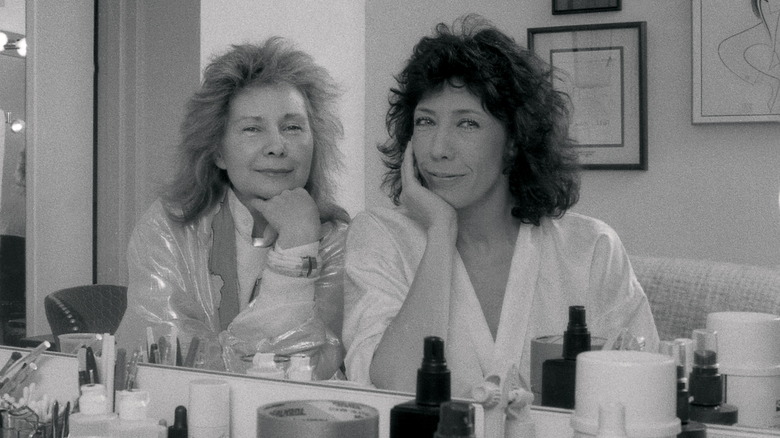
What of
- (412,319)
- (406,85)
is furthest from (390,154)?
(412,319)

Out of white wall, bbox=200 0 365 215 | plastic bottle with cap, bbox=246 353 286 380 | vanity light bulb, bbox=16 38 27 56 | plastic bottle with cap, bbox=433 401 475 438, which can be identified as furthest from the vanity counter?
vanity light bulb, bbox=16 38 27 56

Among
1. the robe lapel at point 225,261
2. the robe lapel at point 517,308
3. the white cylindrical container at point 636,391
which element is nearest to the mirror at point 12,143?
the robe lapel at point 225,261

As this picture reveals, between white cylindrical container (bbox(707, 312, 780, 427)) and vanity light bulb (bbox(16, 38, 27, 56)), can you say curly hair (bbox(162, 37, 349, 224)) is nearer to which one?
vanity light bulb (bbox(16, 38, 27, 56))

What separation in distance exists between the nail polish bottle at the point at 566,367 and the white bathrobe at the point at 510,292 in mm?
19

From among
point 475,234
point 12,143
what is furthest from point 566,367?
point 12,143

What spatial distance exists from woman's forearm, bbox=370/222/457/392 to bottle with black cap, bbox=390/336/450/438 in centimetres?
11

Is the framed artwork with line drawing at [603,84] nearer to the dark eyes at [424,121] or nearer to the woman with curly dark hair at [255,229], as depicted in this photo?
the dark eyes at [424,121]

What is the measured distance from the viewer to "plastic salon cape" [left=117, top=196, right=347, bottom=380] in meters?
1.00

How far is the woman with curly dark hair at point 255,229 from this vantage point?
1.00 meters

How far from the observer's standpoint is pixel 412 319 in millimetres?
962

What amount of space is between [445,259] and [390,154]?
145mm

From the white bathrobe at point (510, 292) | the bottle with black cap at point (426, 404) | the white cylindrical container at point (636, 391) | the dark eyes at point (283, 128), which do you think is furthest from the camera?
the dark eyes at point (283, 128)

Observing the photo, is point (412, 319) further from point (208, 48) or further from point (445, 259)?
point (208, 48)

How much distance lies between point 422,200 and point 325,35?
230 millimetres
